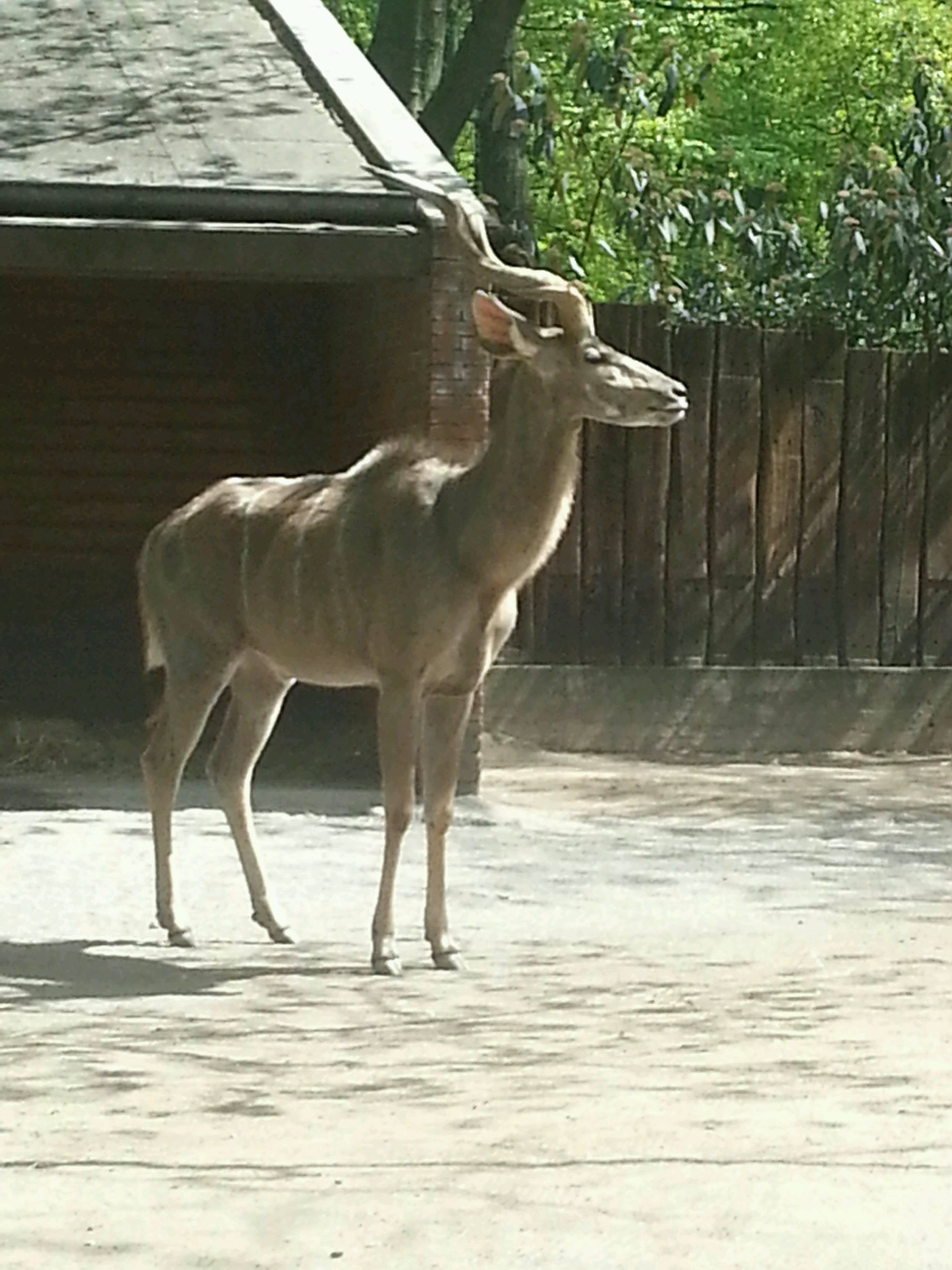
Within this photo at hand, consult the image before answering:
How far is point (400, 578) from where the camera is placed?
8.62m

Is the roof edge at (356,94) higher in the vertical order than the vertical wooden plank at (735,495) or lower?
higher

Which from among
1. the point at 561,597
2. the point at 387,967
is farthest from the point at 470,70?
the point at 387,967

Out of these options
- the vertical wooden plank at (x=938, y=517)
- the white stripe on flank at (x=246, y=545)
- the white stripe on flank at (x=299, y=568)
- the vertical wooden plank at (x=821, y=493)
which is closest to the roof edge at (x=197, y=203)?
the white stripe on flank at (x=246, y=545)

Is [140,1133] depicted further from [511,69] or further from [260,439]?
[511,69]

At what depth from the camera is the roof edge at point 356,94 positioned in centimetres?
1237

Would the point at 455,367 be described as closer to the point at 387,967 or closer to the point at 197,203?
the point at 197,203

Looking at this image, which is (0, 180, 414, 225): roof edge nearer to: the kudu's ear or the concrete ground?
the concrete ground

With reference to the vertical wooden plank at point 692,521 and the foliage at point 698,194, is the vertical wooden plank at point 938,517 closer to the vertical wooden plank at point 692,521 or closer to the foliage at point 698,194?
the foliage at point 698,194

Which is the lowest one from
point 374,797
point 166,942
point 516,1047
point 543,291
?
point 374,797

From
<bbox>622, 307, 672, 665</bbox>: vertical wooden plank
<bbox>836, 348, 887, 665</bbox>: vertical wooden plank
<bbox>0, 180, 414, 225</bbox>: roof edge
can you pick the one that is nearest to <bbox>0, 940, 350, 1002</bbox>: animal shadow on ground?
<bbox>0, 180, 414, 225</bbox>: roof edge

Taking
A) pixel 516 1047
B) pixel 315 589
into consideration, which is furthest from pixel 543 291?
pixel 516 1047

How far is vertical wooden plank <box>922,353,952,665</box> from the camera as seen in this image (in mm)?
15828

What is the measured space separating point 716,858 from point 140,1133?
18.2 feet

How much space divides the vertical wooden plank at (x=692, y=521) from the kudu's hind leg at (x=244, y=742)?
6.01 metres
